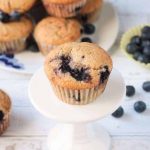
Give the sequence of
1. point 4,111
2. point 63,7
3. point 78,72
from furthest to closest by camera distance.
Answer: point 63,7, point 4,111, point 78,72

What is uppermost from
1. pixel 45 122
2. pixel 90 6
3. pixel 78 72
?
pixel 78 72

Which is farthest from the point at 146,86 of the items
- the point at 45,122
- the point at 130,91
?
the point at 45,122

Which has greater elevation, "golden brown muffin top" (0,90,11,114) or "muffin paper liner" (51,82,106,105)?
"muffin paper liner" (51,82,106,105)

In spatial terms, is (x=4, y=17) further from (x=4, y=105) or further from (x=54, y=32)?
(x=4, y=105)

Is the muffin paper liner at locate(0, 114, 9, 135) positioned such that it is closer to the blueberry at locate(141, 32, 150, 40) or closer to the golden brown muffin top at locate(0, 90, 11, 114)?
the golden brown muffin top at locate(0, 90, 11, 114)

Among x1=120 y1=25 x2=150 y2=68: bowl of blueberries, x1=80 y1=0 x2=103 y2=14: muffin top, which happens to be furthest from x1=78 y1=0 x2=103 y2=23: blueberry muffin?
x1=120 y1=25 x2=150 y2=68: bowl of blueberries

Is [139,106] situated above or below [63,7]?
below

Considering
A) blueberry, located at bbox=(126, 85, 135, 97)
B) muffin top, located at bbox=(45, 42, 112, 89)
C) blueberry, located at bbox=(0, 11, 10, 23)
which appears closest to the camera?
muffin top, located at bbox=(45, 42, 112, 89)

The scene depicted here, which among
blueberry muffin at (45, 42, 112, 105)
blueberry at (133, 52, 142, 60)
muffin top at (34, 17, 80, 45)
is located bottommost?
blueberry at (133, 52, 142, 60)
